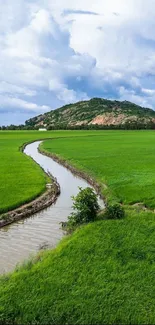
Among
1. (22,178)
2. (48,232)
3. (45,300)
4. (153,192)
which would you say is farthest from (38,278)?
(22,178)

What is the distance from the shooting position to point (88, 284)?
10.7 metres

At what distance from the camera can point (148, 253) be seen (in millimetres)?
12414

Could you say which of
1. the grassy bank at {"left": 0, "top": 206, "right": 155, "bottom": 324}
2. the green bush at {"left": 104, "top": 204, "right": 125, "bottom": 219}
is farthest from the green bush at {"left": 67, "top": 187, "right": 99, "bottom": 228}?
the grassy bank at {"left": 0, "top": 206, "right": 155, "bottom": 324}

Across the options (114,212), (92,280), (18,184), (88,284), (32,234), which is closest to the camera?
(88,284)

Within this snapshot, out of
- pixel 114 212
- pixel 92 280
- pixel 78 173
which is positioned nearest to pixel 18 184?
pixel 78 173

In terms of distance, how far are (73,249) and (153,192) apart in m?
10.2

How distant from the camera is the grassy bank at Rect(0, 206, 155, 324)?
31.1ft

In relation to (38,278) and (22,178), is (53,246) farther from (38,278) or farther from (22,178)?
(22,178)

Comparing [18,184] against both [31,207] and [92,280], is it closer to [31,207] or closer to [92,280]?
[31,207]

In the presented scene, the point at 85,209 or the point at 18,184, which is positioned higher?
the point at 85,209

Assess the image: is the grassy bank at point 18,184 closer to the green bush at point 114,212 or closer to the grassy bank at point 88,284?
the green bush at point 114,212

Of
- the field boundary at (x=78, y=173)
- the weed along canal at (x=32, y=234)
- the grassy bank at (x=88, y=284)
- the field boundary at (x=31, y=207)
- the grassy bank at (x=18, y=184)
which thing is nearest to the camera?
the grassy bank at (x=88, y=284)

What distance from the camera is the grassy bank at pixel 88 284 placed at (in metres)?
9.49

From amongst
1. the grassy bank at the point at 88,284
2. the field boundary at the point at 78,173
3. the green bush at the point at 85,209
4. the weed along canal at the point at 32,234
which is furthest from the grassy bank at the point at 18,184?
the grassy bank at the point at 88,284
